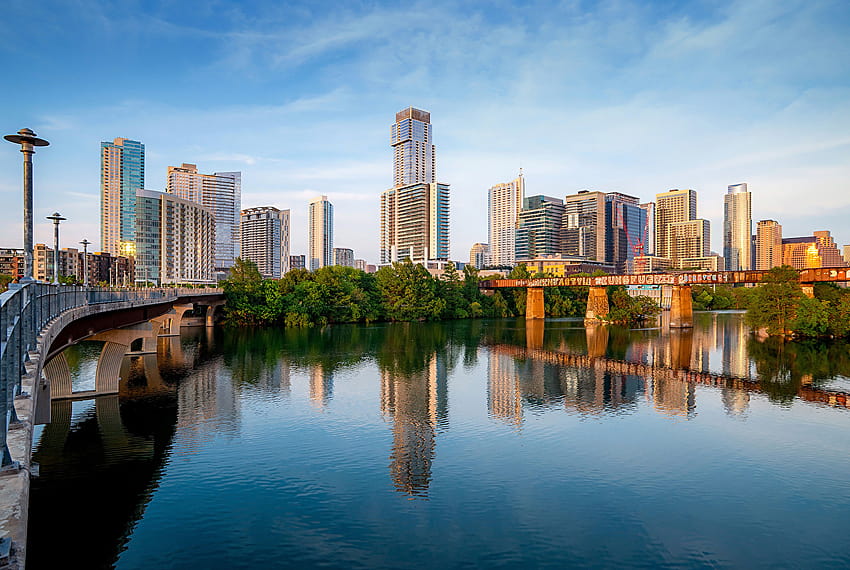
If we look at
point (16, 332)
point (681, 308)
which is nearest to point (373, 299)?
point (681, 308)

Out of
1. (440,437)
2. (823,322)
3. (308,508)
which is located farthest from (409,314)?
(308,508)

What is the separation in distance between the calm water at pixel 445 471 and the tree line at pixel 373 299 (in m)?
60.4

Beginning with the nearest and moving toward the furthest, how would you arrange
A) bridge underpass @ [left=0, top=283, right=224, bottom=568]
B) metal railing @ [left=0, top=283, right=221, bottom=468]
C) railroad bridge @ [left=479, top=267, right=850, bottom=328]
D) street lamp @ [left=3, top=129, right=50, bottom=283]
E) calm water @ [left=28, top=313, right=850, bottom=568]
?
bridge underpass @ [left=0, top=283, right=224, bottom=568] < metal railing @ [left=0, top=283, right=221, bottom=468] < street lamp @ [left=3, top=129, right=50, bottom=283] < calm water @ [left=28, top=313, right=850, bottom=568] < railroad bridge @ [left=479, top=267, right=850, bottom=328]

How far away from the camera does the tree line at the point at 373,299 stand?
4643 inches

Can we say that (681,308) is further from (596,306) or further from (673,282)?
(596,306)

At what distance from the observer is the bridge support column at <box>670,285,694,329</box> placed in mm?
111438

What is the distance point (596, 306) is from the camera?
425 feet

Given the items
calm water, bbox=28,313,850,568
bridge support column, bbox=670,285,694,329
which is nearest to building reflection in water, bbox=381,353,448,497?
calm water, bbox=28,313,850,568

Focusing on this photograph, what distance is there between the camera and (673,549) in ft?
68.0

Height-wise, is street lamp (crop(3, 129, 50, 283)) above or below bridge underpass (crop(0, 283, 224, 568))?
above

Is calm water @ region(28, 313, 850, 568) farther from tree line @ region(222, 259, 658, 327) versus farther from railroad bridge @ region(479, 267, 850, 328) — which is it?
tree line @ region(222, 259, 658, 327)

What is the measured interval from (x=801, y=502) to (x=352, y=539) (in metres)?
20.4

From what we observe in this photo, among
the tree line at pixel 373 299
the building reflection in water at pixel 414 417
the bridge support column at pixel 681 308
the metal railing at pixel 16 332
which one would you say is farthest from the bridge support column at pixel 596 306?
the metal railing at pixel 16 332

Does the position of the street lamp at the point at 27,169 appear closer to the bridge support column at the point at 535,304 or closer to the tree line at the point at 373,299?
the tree line at the point at 373,299
